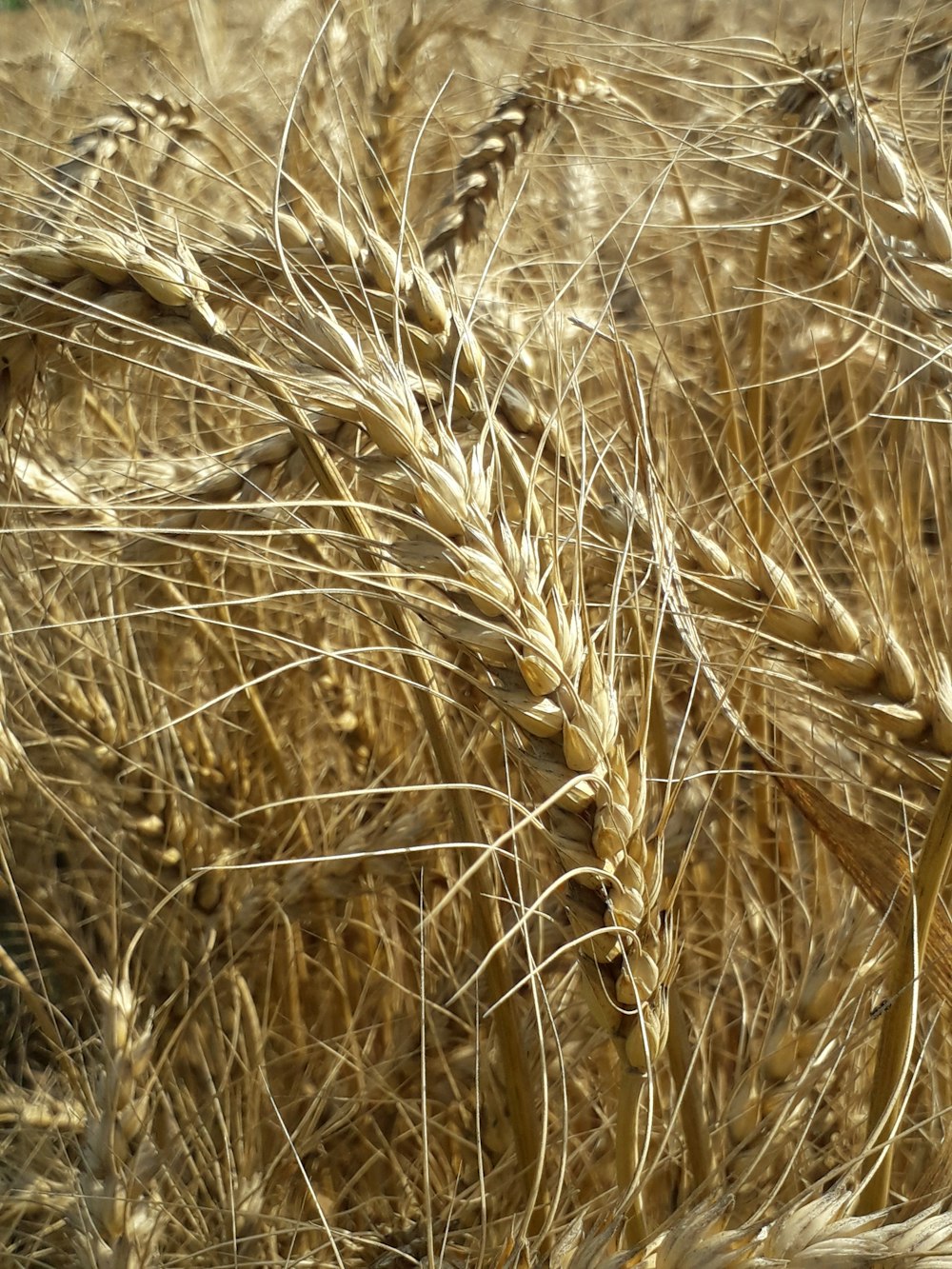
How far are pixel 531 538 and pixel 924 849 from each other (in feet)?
0.75

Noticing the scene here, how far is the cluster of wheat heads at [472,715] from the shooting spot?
461 millimetres

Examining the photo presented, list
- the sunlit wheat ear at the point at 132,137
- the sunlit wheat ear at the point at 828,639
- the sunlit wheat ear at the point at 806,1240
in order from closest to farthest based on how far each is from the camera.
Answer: the sunlit wheat ear at the point at 806,1240, the sunlit wheat ear at the point at 828,639, the sunlit wheat ear at the point at 132,137

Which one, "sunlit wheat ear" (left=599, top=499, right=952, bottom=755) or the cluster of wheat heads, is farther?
"sunlit wheat ear" (left=599, top=499, right=952, bottom=755)

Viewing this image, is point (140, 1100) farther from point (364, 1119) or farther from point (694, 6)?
point (694, 6)

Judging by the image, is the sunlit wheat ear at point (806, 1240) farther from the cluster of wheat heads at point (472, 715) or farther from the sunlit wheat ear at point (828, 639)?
the sunlit wheat ear at point (828, 639)

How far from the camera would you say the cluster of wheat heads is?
0.46 meters

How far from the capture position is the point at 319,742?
1.17 metres

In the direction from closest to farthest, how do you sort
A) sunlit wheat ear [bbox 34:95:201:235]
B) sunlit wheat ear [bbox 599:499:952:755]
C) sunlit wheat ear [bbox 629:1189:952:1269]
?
sunlit wheat ear [bbox 629:1189:952:1269] → sunlit wheat ear [bbox 599:499:952:755] → sunlit wheat ear [bbox 34:95:201:235]

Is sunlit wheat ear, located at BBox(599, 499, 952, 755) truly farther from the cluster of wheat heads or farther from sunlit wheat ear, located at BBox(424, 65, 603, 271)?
sunlit wheat ear, located at BBox(424, 65, 603, 271)

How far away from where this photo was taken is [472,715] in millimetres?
439

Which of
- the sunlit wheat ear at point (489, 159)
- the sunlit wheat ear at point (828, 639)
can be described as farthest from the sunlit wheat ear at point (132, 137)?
the sunlit wheat ear at point (828, 639)

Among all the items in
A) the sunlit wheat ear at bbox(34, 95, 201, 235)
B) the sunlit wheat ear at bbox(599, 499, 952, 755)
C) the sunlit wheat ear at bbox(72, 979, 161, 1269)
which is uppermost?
the sunlit wheat ear at bbox(34, 95, 201, 235)

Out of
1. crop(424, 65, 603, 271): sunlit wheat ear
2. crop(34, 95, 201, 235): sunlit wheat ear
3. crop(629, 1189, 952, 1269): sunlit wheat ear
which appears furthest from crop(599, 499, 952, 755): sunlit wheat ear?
crop(34, 95, 201, 235): sunlit wheat ear

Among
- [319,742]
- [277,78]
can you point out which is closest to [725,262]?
[319,742]
